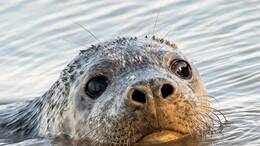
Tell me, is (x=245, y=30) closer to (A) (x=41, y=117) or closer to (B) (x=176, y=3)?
(B) (x=176, y=3)

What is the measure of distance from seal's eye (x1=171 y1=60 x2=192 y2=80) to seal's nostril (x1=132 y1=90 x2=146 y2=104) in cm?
87

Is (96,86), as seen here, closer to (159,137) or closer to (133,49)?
(133,49)

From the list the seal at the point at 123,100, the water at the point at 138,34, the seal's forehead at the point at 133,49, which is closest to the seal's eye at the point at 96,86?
the seal at the point at 123,100

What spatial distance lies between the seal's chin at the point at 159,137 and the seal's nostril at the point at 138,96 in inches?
13.2

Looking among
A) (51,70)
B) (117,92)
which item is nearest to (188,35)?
(51,70)

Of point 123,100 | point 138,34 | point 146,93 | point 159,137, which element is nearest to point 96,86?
point 123,100

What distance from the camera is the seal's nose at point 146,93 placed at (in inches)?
350

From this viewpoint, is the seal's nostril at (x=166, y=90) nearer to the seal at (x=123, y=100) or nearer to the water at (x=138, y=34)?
the seal at (x=123, y=100)

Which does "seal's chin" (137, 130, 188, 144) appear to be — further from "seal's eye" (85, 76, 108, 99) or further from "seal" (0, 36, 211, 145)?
"seal's eye" (85, 76, 108, 99)

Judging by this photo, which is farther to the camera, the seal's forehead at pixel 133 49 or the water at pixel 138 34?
the water at pixel 138 34

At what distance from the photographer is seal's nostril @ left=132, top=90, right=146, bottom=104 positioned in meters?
8.91

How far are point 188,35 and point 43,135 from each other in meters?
3.14

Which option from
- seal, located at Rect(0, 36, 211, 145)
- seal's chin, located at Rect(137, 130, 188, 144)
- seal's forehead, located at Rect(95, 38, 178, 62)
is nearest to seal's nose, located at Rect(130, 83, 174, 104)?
seal, located at Rect(0, 36, 211, 145)

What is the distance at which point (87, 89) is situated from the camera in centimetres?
988
